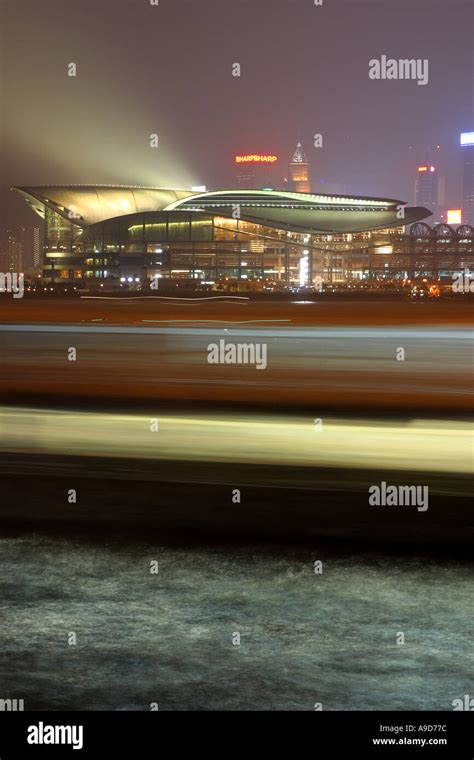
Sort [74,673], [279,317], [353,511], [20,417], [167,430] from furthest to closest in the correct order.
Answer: [279,317] → [20,417] → [167,430] → [353,511] → [74,673]

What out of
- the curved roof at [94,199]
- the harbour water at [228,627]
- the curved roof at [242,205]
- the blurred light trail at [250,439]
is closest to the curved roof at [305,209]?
the curved roof at [242,205]

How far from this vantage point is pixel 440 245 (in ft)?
594

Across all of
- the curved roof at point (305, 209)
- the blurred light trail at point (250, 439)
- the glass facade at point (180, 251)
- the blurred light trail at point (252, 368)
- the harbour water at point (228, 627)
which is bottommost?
the harbour water at point (228, 627)

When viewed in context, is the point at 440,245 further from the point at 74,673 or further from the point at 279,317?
the point at 74,673

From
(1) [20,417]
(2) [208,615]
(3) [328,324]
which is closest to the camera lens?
(2) [208,615]

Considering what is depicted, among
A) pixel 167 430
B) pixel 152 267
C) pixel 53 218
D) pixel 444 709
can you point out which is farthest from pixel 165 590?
pixel 53 218

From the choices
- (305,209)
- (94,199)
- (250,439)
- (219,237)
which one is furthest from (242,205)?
(250,439)

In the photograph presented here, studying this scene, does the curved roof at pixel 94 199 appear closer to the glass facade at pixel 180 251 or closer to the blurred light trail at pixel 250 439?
the glass facade at pixel 180 251

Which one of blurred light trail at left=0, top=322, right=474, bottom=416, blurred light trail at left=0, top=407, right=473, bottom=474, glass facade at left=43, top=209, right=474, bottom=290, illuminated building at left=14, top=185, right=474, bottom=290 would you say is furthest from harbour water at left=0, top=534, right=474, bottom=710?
glass facade at left=43, top=209, right=474, bottom=290

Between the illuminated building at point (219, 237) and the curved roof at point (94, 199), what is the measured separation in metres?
0.15

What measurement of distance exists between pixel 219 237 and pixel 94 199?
24.0 meters

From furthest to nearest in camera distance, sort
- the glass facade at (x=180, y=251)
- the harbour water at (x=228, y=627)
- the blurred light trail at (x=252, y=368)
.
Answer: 1. the glass facade at (x=180, y=251)
2. the blurred light trail at (x=252, y=368)
3. the harbour water at (x=228, y=627)

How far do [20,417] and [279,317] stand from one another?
125 ft

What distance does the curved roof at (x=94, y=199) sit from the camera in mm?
156625
